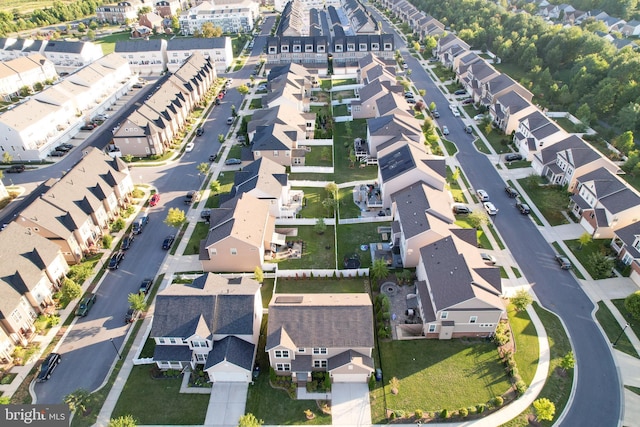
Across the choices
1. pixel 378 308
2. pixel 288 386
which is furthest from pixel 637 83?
pixel 288 386

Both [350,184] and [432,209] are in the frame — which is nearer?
[432,209]

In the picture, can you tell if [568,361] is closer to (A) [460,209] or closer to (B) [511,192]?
(A) [460,209]

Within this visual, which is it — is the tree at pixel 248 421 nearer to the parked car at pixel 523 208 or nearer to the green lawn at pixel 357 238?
the green lawn at pixel 357 238

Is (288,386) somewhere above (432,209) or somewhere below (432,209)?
below

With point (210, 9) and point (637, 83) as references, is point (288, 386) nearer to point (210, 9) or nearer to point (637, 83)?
point (637, 83)

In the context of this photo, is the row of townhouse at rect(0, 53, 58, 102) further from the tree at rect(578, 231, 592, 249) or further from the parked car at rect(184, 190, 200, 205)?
the tree at rect(578, 231, 592, 249)

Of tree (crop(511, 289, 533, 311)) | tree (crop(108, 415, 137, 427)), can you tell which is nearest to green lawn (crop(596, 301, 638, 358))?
tree (crop(511, 289, 533, 311))
